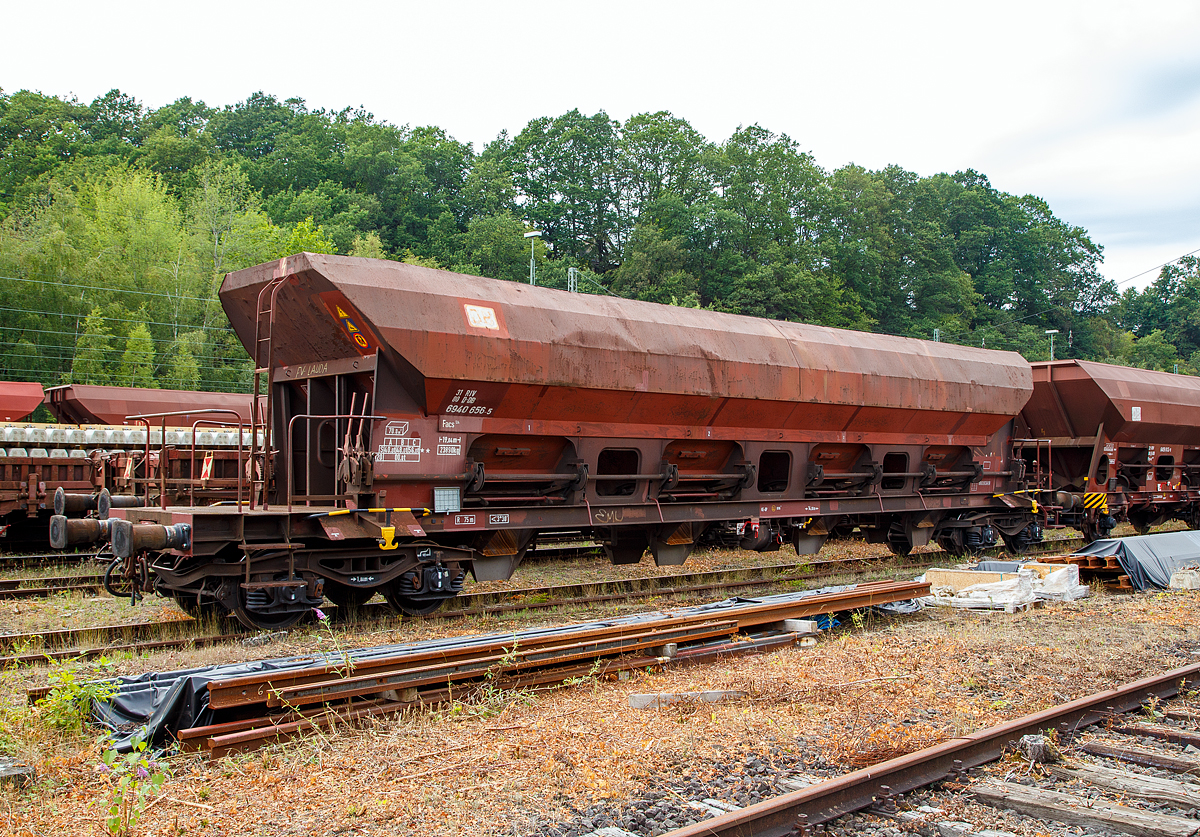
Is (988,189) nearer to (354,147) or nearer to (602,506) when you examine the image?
(354,147)

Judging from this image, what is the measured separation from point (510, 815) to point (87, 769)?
8.60 ft

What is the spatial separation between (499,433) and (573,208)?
194ft

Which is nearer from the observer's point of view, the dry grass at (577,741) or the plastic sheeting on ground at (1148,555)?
the dry grass at (577,741)

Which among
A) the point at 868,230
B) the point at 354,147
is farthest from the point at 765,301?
the point at 354,147

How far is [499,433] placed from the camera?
10.3 m

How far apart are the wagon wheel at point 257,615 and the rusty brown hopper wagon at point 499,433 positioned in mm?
25

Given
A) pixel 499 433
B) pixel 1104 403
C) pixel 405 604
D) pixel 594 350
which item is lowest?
pixel 405 604

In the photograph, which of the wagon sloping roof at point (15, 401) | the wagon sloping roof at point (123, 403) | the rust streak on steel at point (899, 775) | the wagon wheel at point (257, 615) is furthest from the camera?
the wagon sloping roof at point (123, 403)

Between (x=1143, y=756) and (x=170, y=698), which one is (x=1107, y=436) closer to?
(x=1143, y=756)

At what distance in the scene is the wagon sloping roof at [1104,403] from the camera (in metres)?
18.0

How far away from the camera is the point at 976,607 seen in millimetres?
11070

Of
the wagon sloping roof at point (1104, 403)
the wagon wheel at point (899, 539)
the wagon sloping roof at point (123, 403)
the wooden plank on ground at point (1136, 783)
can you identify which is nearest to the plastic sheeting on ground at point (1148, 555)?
the wagon wheel at point (899, 539)

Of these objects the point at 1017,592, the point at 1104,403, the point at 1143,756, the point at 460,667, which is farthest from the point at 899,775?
the point at 1104,403

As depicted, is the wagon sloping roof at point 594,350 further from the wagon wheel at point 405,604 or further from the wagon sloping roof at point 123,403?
the wagon sloping roof at point 123,403
